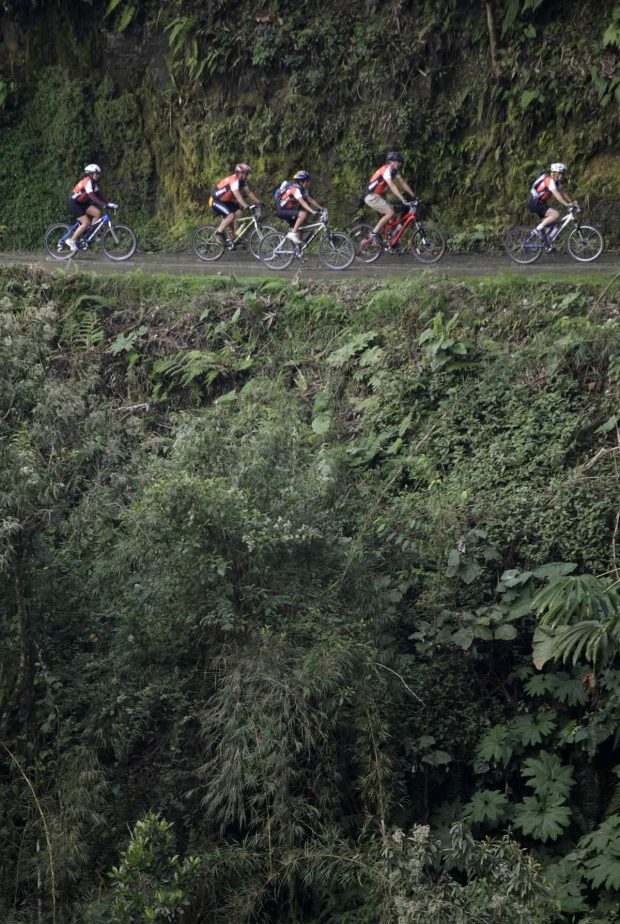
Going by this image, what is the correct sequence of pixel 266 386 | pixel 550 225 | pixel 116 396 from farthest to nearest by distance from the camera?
pixel 550 225 < pixel 116 396 < pixel 266 386

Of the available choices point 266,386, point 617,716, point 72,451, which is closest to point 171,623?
point 72,451

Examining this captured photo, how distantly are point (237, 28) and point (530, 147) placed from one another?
6.44 m

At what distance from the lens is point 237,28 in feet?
66.7

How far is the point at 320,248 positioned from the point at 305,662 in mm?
9928

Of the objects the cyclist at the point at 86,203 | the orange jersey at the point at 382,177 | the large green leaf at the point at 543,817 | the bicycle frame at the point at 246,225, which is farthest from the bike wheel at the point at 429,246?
the large green leaf at the point at 543,817

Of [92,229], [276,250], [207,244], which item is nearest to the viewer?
[276,250]

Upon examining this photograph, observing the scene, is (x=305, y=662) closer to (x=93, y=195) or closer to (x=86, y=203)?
(x=93, y=195)

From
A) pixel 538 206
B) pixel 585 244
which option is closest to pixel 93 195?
pixel 538 206

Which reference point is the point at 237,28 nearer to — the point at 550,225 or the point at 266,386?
the point at 550,225

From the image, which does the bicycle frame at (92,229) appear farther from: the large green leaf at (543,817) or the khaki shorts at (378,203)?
the large green leaf at (543,817)

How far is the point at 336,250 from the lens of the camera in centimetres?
1642

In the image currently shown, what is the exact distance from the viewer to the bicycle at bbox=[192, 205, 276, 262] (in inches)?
682

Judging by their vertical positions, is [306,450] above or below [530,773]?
above

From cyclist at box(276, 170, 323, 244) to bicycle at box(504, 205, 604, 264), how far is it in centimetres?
329
